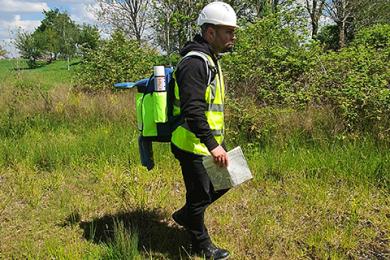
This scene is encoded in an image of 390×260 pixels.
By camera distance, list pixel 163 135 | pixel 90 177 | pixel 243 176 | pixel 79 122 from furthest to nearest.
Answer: pixel 79 122
pixel 90 177
pixel 163 135
pixel 243 176

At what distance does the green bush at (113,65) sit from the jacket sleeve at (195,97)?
836 cm

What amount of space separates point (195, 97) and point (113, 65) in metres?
8.85

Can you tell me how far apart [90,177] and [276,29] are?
15.7 ft

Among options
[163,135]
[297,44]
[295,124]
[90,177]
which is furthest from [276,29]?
[163,135]

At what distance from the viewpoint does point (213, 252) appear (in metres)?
3.12

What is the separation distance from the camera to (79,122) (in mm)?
7211

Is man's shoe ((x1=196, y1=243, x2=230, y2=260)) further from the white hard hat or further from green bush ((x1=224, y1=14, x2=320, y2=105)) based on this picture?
green bush ((x1=224, y1=14, x2=320, y2=105))

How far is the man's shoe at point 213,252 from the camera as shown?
10.2 ft

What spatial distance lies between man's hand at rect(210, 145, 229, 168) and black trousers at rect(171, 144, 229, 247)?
203mm

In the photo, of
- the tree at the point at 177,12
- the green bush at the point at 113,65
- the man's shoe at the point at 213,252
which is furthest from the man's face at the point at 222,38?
the tree at the point at 177,12

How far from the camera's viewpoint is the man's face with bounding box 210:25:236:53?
2760 millimetres

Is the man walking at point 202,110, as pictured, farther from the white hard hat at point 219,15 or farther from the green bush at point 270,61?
the green bush at point 270,61

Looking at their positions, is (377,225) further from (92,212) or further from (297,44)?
(297,44)

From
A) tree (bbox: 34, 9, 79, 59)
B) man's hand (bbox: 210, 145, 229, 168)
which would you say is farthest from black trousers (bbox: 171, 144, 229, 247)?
tree (bbox: 34, 9, 79, 59)
